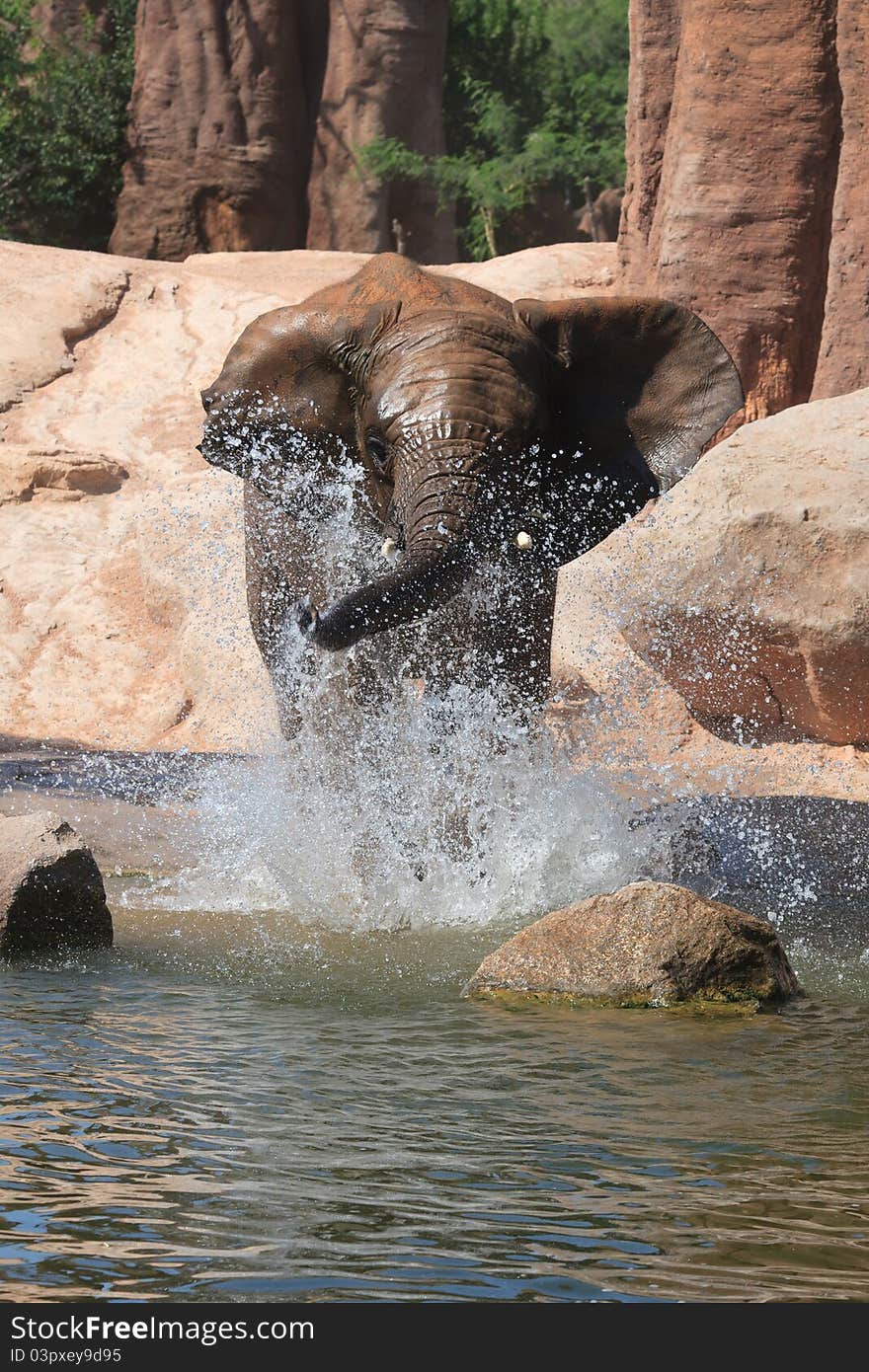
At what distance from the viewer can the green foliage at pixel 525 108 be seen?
81.4 ft

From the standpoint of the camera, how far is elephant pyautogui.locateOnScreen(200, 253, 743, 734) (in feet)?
20.1

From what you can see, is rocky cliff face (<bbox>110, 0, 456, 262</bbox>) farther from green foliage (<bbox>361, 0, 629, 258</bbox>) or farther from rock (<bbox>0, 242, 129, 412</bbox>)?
rock (<bbox>0, 242, 129, 412</bbox>)

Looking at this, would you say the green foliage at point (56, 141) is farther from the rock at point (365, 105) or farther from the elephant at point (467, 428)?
the elephant at point (467, 428)

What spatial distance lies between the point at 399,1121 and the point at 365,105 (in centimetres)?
2103

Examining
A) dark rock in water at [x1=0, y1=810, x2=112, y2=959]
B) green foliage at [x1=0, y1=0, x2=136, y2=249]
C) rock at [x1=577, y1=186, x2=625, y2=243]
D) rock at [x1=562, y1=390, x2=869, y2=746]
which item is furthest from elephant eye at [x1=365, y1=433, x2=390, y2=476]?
rock at [x1=577, y1=186, x2=625, y2=243]

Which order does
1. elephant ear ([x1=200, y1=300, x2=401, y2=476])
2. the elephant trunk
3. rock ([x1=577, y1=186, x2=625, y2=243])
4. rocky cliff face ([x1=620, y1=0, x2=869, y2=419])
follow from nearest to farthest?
the elephant trunk, elephant ear ([x1=200, y1=300, x2=401, y2=476]), rocky cliff face ([x1=620, y1=0, x2=869, y2=419]), rock ([x1=577, y1=186, x2=625, y2=243])

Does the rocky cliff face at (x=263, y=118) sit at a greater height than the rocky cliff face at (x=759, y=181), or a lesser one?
greater

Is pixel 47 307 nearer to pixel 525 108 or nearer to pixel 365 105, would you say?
pixel 365 105

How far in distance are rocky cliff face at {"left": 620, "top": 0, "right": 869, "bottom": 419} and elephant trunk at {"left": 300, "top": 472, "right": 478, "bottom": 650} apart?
6555 millimetres

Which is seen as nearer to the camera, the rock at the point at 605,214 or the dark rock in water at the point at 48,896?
the dark rock in water at the point at 48,896

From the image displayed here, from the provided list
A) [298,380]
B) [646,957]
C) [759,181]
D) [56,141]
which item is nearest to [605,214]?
[56,141]

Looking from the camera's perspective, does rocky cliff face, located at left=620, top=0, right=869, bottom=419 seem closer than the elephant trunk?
No

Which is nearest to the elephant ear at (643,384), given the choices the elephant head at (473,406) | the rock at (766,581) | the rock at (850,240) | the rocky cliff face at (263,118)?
the elephant head at (473,406)

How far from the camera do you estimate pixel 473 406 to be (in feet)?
20.4
